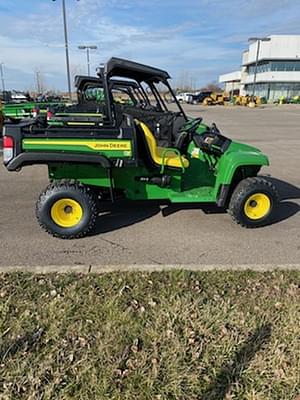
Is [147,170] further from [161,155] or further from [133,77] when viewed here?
[133,77]

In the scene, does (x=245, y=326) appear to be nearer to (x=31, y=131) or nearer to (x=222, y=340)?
(x=222, y=340)

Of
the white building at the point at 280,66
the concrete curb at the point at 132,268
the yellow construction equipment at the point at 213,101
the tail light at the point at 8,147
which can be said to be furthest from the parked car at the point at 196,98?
the concrete curb at the point at 132,268

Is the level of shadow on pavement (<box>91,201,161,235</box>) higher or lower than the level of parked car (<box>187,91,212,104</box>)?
lower

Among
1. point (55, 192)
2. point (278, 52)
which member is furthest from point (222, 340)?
point (278, 52)

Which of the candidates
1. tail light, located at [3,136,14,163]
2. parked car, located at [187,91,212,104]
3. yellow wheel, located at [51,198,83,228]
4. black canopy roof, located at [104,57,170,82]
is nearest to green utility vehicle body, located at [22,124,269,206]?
tail light, located at [3,136,14,163]

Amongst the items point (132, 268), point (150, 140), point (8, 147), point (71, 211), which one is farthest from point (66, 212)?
point (150, 140)

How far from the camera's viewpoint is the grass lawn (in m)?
2.20

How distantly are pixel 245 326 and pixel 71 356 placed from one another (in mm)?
1274

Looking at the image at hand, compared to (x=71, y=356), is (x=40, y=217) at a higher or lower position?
higher

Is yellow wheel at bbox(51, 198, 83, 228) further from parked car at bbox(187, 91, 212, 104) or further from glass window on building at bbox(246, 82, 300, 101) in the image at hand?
glass window on building at bbox(246, 82, 300, 101)

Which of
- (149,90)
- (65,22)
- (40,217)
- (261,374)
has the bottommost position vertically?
(261,374)

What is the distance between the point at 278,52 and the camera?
64.8 m

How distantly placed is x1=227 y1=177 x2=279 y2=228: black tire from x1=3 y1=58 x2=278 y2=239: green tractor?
0.01 meters

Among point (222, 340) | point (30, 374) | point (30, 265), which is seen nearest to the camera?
point (30, 374)
